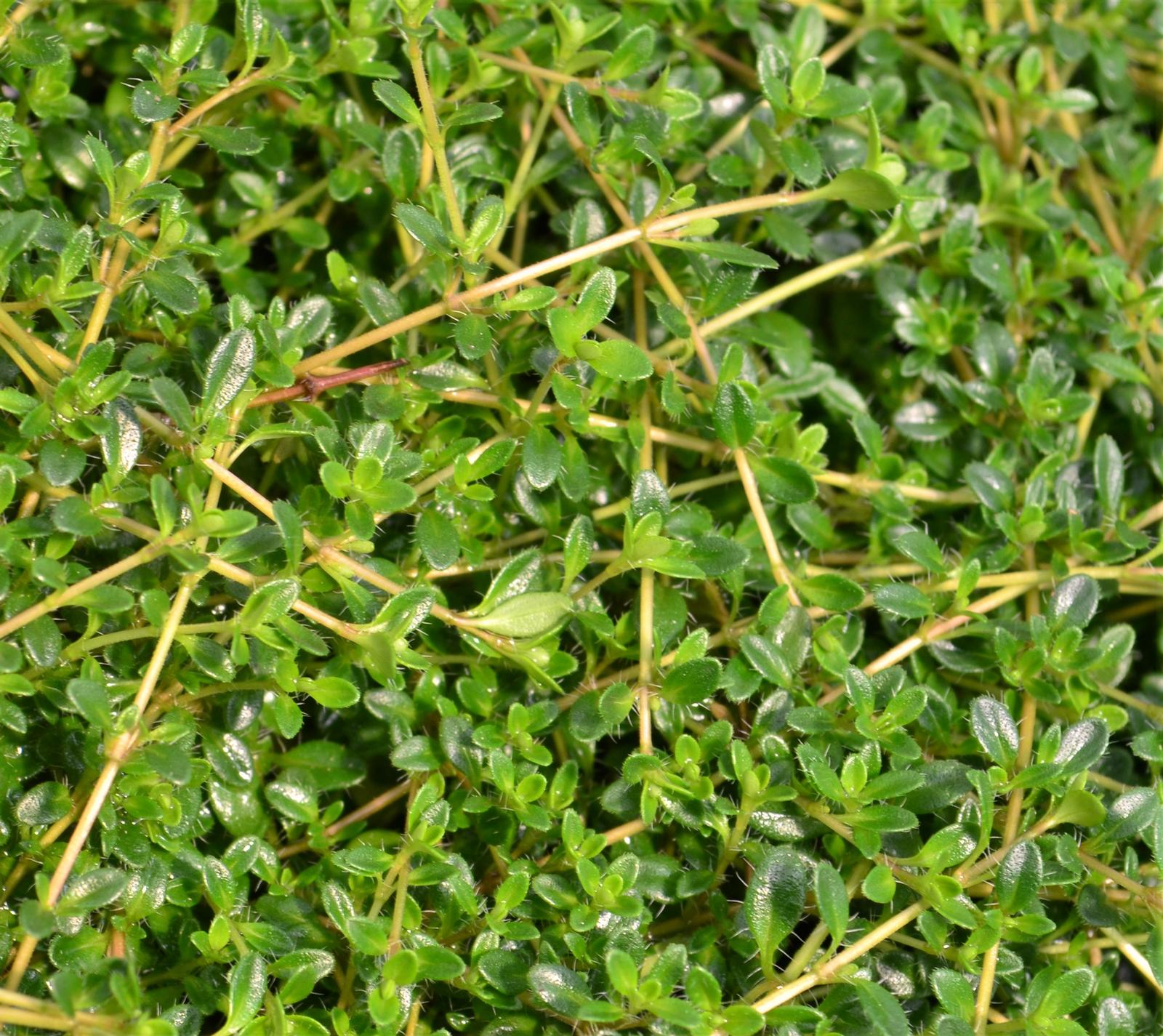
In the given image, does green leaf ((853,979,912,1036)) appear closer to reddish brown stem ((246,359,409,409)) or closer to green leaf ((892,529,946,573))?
green leaf ((892,529,946,573))

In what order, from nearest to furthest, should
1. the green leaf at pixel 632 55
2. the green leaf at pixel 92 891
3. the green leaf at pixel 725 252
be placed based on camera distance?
the green leaf at pixel 92 891, the green leaf at pixel 725 252, the green leaf at pixel 632 55

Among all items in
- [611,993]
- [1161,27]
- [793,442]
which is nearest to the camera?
[611,993]

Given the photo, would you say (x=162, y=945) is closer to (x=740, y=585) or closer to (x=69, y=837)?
(x=69, y=837)

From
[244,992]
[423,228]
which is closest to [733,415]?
[423,228]

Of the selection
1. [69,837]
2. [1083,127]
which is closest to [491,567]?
[69,837]

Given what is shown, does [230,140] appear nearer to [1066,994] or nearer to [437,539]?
[437,539]

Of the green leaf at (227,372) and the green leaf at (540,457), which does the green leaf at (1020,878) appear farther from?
the green leaf at (227,372)

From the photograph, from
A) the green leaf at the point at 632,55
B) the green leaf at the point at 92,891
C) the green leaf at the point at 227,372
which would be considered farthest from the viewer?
the green leaf at the point at 632,55

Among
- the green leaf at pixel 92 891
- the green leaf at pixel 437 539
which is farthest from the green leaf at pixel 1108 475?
the green leaf at pixel 92 891

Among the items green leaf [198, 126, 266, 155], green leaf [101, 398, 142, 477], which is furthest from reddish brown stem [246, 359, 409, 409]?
green leaf [198, 126, 266, 155]
